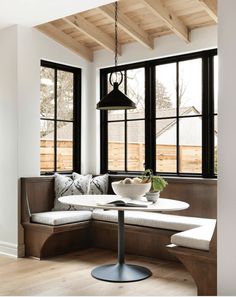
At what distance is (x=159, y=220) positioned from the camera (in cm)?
404

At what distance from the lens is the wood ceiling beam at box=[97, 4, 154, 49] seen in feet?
14.4

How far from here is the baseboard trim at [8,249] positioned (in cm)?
441

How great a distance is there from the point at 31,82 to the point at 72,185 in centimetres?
134

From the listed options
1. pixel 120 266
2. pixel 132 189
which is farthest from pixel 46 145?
pixel 120 266

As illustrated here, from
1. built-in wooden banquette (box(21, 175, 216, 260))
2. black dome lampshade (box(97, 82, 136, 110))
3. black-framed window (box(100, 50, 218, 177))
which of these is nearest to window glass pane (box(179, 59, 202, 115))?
black-framed window (box(100, 50, 218, 177))

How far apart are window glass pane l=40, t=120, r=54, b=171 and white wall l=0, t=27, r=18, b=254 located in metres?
0.53

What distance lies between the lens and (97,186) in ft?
16.3

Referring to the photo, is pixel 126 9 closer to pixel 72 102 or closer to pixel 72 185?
pixel 72 102

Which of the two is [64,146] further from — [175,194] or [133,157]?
[175,194]

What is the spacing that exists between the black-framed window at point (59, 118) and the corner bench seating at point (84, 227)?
1.47 ft

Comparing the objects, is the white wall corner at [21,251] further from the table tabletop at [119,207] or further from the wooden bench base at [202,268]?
the wooden bench base at [202,268]

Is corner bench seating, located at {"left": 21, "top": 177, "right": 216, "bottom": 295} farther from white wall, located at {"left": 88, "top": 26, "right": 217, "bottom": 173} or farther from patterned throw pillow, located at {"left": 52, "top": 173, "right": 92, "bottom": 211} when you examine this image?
white wall, located at {"left": 88, "top": 26, "right": 217, "bottom": 173}

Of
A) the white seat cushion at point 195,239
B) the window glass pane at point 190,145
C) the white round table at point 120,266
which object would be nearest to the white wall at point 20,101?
the window glass pane at point 190,145

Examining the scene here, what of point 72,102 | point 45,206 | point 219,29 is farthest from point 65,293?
point 72,102
